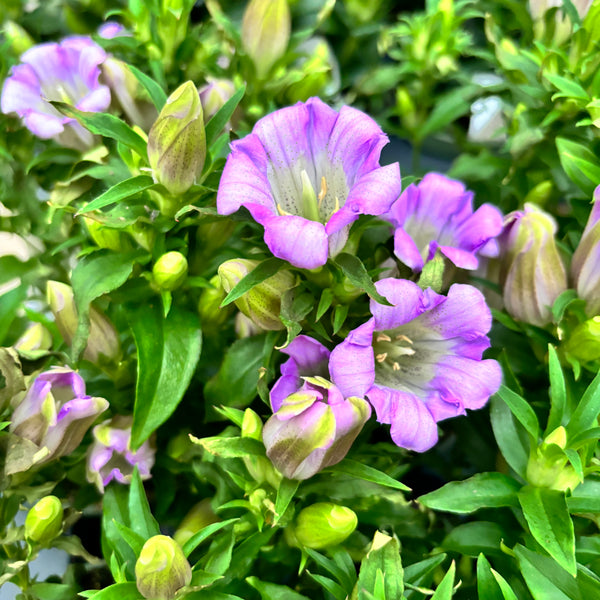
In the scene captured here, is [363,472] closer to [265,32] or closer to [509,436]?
[509,436]

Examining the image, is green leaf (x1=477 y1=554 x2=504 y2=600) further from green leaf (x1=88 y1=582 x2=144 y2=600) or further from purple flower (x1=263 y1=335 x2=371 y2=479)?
green leaf (x1=88 y1=582 x2=144 y2=600)

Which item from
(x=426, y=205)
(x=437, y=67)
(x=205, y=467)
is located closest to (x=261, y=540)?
(x=205, y=467)

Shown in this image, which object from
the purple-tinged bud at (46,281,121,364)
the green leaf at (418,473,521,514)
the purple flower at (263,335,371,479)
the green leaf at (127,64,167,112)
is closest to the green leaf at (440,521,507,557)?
the green leaf at (418,473,521,514)

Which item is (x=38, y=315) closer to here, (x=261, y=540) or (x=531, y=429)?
(x=261, y=540)

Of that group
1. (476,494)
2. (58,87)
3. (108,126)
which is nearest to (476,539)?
(476,494)

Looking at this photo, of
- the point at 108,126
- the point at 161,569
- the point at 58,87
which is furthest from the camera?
the point at 58,87

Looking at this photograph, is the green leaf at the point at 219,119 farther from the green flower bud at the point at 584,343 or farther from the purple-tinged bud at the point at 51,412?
the green flower bud at the point at 584,343
